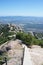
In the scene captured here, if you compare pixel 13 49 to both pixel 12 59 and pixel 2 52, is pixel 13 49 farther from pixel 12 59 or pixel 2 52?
pixel 12 59

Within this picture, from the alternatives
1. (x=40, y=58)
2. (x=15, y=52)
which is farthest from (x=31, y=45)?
(x=40, y=58)

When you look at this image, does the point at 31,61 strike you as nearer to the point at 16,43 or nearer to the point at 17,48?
the point at 17,48

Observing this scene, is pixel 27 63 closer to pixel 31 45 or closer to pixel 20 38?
pixel 31 45

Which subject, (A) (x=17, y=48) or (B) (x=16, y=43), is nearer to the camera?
(A) (x=17, y=48)

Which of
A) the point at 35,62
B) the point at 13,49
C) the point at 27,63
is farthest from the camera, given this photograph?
the point at 13,49

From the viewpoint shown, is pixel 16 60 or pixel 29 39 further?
pixel 29 39

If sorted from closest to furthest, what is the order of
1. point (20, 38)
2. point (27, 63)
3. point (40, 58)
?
point (27, 63)
point (40, 58)
point (20, 38)

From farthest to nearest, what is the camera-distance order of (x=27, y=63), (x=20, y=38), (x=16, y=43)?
(x=20, y=38) < (x=16, y=43) < (x=27, y=63)

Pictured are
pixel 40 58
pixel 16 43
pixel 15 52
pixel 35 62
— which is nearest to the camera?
pixel 35 62

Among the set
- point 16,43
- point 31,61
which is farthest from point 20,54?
point 16,43
